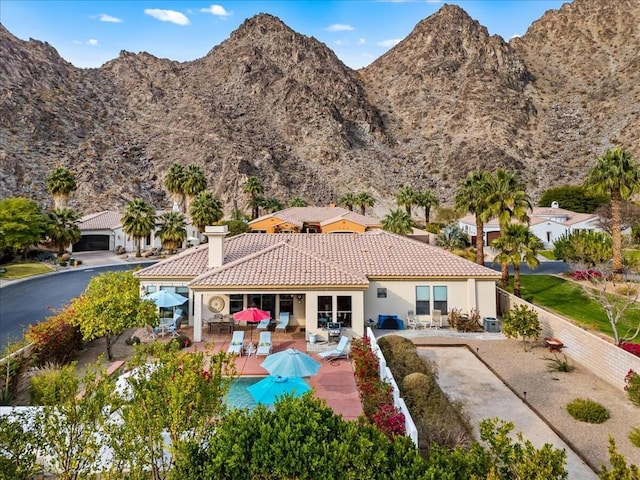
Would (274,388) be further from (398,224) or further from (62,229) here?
(62,229)

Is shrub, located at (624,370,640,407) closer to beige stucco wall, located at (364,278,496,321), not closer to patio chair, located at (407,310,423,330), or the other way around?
beige stucco wall, located at (364,278,496,321)

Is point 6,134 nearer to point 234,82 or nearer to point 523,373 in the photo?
point 234,82

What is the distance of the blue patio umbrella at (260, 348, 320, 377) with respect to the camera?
1245 centimetres

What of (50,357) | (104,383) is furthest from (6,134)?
(104,383)

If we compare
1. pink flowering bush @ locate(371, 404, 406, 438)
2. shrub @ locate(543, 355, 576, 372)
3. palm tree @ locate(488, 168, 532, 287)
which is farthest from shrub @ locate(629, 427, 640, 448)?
palm tree @ locate(488, 168, 532, 287)

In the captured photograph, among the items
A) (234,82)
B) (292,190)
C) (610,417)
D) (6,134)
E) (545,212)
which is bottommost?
(610,417)

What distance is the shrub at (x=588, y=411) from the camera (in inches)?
515

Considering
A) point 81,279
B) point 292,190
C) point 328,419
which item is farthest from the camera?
point 292,190

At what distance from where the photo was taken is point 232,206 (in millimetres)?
95312

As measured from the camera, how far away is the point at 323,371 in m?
16.4

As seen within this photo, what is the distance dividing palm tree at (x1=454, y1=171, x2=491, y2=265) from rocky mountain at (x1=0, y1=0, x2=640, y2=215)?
56.5 metres

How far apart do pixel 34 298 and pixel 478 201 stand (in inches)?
1439

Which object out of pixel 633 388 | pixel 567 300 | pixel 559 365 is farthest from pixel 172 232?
pixel 633 388

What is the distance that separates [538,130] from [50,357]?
5042 inches
